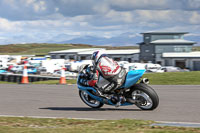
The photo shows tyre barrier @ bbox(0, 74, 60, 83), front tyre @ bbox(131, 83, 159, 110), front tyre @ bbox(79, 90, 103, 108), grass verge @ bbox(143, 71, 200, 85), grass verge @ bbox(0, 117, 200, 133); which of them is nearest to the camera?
grass verge @ bbox(0, 117, 200, 133)

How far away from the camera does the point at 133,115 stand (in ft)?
27.5

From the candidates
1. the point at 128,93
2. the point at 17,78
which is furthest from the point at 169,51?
the point at 128,93

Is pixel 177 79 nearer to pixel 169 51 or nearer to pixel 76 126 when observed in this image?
pixel 76 126

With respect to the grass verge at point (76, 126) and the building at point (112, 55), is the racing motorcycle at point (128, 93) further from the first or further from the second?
the building at point (112, 55)

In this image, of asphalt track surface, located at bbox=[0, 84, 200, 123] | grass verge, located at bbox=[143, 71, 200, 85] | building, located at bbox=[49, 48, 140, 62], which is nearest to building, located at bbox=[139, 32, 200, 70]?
building, located at bbox=[49, 48, 140, 62]

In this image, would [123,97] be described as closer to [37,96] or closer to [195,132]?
[195,132]

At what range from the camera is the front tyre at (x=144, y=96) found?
340 inches

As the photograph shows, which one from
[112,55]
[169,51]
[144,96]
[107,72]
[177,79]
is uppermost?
[169,51]

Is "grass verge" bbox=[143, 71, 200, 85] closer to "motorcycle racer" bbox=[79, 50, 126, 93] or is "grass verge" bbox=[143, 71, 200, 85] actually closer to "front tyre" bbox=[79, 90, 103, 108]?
"front tyre" bbox=[79, 90, 103, 108]

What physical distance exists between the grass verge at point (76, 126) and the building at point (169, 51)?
210ft

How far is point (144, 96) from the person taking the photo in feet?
28.5

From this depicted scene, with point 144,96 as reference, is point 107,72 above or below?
above

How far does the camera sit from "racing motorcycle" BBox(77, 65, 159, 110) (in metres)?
8.66

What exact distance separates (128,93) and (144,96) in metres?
0.45
